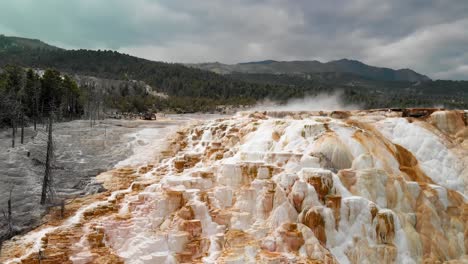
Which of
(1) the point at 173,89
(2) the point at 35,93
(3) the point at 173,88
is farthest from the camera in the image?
(3) the point at 173,88

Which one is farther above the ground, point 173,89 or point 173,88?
point 173,88

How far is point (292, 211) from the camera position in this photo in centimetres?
1244

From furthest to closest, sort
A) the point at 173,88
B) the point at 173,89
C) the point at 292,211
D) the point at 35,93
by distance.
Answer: the point at 173,88 < the point at 173,89 < the point at 35,93 < the point at 292,211

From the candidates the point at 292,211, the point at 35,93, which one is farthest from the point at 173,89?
the point at 292,211

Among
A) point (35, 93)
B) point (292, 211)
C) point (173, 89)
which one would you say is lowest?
point (292, 211)

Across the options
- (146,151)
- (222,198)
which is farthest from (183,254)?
(146,151)

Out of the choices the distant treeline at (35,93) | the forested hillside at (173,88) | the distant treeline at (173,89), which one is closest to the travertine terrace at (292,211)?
the distant treeline at (35,93)

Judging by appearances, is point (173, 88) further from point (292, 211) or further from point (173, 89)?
point (292, 211)

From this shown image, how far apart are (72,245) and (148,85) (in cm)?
11975

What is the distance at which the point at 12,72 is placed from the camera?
40.2 m

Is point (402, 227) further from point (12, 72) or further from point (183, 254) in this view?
point (12, 72)

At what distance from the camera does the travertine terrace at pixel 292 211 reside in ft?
38.0

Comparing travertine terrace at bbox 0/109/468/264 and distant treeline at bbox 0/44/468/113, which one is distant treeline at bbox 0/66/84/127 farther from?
travertine terrace at bbox 0/109/468/264

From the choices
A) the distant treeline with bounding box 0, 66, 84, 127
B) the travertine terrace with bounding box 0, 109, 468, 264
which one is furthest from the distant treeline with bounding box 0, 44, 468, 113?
the travertine terrace with bounding box 0, 109, 468, 264
